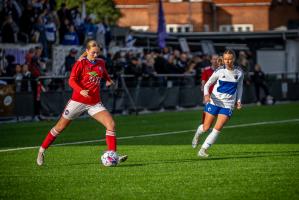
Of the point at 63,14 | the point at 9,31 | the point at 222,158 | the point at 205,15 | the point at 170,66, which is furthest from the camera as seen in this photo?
the point at 205,15

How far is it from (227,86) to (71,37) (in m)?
15.9

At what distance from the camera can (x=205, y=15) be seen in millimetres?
75625

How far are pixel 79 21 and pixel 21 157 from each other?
58.8ft

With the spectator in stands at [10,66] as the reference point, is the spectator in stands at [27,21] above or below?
above

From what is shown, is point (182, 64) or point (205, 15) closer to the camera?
point (182, 64)

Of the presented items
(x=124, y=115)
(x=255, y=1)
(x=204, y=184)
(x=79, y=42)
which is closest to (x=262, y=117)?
(x=124, y=115)

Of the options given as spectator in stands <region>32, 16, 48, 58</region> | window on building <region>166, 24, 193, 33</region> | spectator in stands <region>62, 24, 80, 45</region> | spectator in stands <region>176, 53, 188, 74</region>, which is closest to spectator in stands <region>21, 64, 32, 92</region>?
spectator in stands <region>32, 16, 48, 58</region>

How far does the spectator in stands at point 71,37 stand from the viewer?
32.2 m

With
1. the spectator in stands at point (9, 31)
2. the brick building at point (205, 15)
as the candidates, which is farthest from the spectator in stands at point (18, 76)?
the brick building at point (205, 15)

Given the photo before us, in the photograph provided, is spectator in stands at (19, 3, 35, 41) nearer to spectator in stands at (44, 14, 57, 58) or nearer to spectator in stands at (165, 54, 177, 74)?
spectator in stands at (44, 14, 57, 58)

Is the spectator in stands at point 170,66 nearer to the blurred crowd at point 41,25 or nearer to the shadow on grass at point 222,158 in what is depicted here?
the blurred crowd at point 41,25

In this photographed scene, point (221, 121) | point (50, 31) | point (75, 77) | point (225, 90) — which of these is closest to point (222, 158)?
point (221, 121)

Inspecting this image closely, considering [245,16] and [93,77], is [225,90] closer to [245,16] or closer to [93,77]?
[93,77]

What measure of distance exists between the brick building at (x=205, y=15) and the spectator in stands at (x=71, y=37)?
42.1 m
